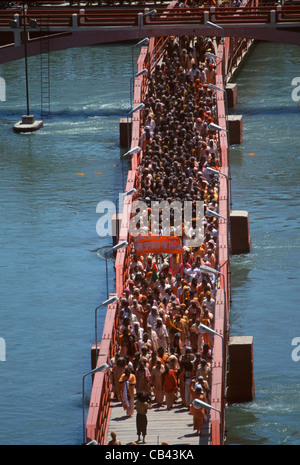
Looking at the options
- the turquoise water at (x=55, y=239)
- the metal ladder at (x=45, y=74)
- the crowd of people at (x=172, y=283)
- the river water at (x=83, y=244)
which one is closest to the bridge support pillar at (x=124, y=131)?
the river water at (x=83, y=244)

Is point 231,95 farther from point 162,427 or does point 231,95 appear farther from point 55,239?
point 162,427

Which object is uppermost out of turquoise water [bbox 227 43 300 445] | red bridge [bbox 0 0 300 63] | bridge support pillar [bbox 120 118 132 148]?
red bridge [bbox 0 0 300 63]

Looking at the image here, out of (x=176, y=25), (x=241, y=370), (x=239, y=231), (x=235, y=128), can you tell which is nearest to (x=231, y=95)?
(x=235, y=128)

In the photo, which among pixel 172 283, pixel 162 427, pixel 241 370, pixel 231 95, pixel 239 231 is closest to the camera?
pixel 162 427

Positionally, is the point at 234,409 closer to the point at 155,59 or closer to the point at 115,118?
the point at 155,59

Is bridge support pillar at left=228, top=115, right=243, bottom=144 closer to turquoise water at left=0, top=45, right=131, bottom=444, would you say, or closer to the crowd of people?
turquoise water at left=0, top=45, right=131, bottom=444

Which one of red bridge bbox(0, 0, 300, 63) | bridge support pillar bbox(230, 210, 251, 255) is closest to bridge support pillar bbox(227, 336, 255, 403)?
bridge support pillar bbox(230, 210, 251, 255)

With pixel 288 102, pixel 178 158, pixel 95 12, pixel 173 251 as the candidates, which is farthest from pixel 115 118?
pixel 173 251
